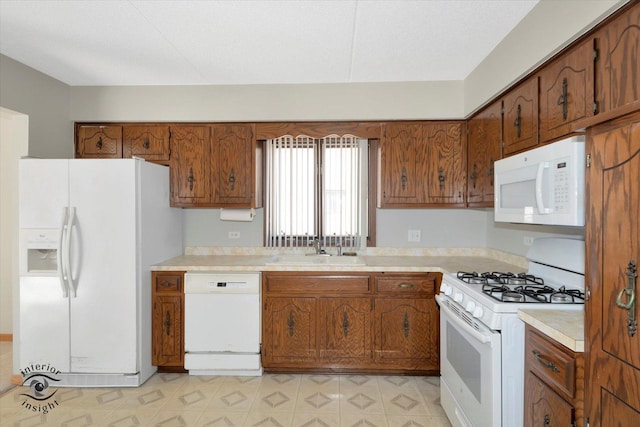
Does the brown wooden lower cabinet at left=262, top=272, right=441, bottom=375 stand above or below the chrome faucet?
below

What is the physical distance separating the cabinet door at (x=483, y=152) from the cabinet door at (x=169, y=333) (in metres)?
2.49

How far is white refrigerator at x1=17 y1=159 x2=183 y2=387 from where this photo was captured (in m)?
2.68

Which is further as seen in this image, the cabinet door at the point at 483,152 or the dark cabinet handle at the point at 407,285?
the dark cabinet handle at the point at 407,285

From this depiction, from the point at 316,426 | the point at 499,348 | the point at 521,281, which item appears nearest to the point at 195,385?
the point at 316,426

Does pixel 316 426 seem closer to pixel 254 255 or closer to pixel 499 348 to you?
pixel 499 348

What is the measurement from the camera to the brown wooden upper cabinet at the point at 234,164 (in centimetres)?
323

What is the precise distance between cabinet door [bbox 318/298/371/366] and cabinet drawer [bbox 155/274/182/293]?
45.2 inches

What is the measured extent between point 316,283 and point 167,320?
1.23 metres

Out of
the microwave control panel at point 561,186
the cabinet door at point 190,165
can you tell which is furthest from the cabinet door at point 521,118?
the cabinet door at point 190,165

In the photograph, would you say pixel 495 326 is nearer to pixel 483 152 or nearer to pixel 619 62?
pixel 619 62

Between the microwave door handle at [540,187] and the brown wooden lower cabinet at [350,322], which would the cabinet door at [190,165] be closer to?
the brown wooden lower cabinet at [350,322]

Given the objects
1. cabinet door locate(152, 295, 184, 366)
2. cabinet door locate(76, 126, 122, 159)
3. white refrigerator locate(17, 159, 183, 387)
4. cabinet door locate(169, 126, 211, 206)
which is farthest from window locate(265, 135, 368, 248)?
cabinet door locate(76, 126, 122, 159)

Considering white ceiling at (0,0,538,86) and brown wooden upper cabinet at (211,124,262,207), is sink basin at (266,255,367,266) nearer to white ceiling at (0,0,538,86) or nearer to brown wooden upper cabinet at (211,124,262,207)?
brown wooden upper cabinet at (211,124,262,207)

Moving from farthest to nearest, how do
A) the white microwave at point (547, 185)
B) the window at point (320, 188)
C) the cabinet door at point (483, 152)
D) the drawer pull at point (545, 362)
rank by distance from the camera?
the window at point (320, 188)
the cabinet door at point (483, 152)
the white microwave at point (547, 185)
the drawer pull at point (545, 362)
